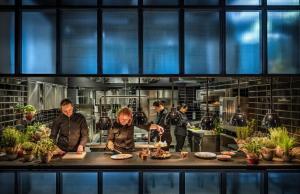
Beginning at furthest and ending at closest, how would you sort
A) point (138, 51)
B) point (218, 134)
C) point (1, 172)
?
1. point (218, 134)
2. point (138, 51)
3. point (1, 172)

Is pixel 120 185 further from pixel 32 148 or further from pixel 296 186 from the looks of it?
pixel 296 186

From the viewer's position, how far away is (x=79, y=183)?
4344 mm

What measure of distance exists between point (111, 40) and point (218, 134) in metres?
4.13

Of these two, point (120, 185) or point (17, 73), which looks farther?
point (17, 73)

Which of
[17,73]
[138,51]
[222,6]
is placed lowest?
[17,73]

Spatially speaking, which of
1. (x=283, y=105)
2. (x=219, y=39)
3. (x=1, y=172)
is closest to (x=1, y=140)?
(x=1, y=172)

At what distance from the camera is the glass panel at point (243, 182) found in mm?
4320

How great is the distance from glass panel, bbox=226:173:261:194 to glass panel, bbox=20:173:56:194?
2.45 metres

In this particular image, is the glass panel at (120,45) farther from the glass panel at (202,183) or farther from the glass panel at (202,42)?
the glass panel at (202,183)

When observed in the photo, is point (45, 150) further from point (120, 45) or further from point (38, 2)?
point (38, 2)

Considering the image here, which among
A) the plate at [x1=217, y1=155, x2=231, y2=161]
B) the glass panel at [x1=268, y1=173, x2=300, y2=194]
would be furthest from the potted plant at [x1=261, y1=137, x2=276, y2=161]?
the plate at [x1=217, y1=155, x2=231, y2=161]

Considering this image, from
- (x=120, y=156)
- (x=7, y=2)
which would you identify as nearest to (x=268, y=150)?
(x=120, y=156)

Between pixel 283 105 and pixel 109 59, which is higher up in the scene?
pixel 109 59

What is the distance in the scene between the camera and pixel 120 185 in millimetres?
4363
